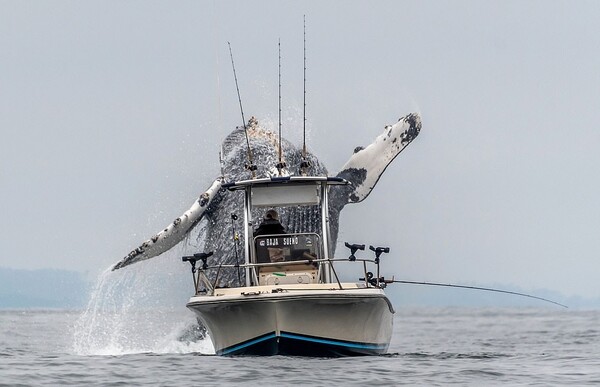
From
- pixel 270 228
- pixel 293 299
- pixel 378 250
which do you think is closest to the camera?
pixel 293 299

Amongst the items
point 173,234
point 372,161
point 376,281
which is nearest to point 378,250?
point 376,281

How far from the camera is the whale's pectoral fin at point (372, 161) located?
2733 cm

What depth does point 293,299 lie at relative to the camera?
19.4 m

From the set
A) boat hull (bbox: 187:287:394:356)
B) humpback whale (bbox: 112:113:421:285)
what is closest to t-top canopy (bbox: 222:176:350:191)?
boat hull (bbox: 187:287:394:356)

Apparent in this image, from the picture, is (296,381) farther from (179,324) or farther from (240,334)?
(179,324)

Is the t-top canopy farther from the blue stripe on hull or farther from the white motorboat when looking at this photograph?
the blue stripe on hull

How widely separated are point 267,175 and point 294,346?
26.4 ft

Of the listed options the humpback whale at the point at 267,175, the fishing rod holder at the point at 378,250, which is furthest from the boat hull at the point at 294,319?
the humpback whale at the point at 267,175

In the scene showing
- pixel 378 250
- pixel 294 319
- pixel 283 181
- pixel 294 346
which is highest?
pixel 283 181

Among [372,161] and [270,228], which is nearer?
[270,228]

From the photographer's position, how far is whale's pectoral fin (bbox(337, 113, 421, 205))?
27328mm

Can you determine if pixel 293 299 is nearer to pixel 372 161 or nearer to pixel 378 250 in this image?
pixel 378 250

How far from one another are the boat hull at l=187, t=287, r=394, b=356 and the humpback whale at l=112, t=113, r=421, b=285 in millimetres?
4588

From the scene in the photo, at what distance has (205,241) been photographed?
26656 mm
